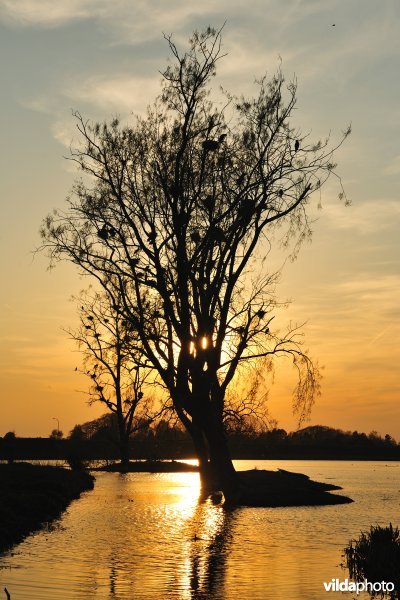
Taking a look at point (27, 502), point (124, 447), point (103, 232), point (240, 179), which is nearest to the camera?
point (27, 502)

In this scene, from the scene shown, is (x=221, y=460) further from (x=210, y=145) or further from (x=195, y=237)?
(x=210, y=145)

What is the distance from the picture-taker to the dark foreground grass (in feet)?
81.9

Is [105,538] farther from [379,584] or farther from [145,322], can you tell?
[145,322]

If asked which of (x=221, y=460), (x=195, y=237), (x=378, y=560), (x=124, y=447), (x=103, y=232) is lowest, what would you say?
(x=378, y=560)

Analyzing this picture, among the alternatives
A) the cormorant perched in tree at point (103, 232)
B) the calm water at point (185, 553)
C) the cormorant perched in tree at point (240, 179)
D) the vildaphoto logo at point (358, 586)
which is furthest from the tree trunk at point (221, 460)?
the vildaphoto logo at point (358, 586)

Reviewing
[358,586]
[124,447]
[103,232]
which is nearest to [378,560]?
[358,586]

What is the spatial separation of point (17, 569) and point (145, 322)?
23.9 metres

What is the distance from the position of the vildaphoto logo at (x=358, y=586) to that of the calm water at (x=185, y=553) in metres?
0.26

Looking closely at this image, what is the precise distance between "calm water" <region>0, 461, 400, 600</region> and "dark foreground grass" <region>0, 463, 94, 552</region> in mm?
598

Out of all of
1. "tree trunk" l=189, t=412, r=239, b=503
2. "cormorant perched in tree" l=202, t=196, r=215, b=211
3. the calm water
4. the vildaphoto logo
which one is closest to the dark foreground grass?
the calm water

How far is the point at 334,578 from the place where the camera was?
62.2ft

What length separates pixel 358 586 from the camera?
1761cm

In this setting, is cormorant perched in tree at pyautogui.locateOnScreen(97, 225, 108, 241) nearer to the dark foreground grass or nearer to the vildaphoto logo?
the dark foreground grass

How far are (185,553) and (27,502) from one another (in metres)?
10.2
